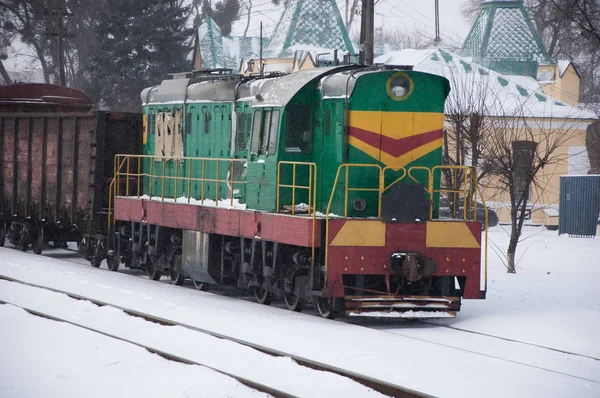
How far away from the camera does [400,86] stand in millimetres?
13242

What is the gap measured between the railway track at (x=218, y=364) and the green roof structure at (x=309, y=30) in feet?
114

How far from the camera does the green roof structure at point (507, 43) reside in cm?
4543

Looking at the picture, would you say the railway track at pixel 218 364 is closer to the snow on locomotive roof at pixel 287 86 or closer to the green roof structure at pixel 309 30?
the snow on locomotive roof at pixel 287 86

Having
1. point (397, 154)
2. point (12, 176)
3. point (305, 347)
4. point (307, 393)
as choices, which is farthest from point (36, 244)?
point (307, 393)

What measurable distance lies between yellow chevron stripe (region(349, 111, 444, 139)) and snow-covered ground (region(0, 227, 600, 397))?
8.59ft

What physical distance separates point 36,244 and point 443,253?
13.0 meters

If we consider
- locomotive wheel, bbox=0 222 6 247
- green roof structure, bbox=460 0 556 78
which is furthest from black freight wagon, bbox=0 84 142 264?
green roof structure, bbox=460 0 556 78

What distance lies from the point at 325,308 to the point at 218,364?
3561 millimetres

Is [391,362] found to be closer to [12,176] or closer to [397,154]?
[397,154]

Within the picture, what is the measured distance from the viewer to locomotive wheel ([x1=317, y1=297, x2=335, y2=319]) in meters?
12.9

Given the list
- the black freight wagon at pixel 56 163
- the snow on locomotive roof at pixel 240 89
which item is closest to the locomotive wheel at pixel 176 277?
the black freight wagon at pixel 56 163

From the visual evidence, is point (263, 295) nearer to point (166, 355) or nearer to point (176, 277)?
point (176, 277)

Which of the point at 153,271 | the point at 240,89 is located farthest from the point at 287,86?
the point at 153,271

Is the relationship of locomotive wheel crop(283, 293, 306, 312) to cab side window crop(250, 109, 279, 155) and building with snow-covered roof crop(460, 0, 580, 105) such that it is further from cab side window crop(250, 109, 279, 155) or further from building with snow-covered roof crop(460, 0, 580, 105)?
building with snow-covered roof crop(460, 0, 580, 105)
